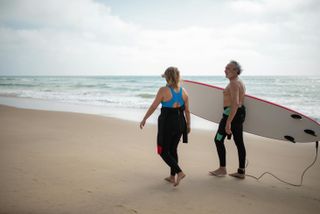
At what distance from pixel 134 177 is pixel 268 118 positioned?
220 cm

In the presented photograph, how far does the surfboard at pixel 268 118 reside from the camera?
373cm

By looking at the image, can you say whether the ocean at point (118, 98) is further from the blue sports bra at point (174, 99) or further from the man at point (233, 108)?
the blue sports bra at point (174, 99)

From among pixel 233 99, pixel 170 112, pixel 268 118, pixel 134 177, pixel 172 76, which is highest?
pixel 172 76

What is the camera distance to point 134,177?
3385mm

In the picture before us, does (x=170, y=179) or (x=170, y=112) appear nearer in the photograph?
(x=170, y=112)

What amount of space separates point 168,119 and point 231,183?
4.06ft

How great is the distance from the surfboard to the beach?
564mm

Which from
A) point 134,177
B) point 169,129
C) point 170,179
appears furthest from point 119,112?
point 169,129

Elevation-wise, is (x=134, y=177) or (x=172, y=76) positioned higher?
(x=172, y=76)

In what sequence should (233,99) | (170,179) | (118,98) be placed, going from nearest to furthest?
(233,99)
(170,179)
(118,98)

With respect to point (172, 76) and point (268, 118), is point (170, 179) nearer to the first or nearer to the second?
point (172, 76)

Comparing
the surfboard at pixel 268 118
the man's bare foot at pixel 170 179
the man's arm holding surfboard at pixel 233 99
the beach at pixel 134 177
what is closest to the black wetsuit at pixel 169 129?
the man's bare foot at pixel 170 179

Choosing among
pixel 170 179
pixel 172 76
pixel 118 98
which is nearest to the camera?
pixel 172 76

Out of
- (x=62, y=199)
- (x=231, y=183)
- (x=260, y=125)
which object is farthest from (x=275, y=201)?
(x=62, y=199)
